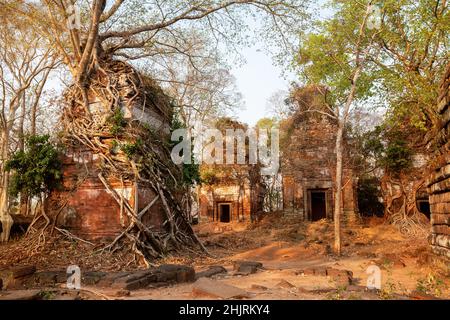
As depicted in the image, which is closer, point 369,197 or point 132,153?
point 132,153

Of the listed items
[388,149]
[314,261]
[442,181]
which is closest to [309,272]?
[442,181]

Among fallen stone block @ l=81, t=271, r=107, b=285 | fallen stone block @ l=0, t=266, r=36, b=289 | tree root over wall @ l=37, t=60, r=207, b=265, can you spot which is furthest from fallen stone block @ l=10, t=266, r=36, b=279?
tree root over wall @ l=37, t=60, r=207, b=265

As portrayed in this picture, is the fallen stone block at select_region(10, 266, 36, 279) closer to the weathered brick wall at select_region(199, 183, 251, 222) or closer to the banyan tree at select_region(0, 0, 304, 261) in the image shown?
the banyan tree at select_region(0, 0, 304, 261)

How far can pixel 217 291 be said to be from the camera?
15.0 ft

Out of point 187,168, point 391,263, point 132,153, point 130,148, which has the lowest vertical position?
point 391,263

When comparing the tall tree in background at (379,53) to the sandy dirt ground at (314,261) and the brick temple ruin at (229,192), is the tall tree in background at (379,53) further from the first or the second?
the brick temple ruin at (229,192)

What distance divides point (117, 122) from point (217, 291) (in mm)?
6088

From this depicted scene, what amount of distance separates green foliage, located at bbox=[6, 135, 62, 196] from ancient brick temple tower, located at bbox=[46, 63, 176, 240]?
9.9 inches

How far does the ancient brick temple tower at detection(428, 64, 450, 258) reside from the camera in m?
6.59

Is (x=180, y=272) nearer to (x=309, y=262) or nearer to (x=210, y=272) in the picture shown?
(x=210, y=272)

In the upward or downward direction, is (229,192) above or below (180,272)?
above

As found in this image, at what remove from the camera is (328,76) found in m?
13.0

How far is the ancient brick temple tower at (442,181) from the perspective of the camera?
6.59 meters

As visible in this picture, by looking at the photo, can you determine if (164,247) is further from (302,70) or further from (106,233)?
(302,70)
